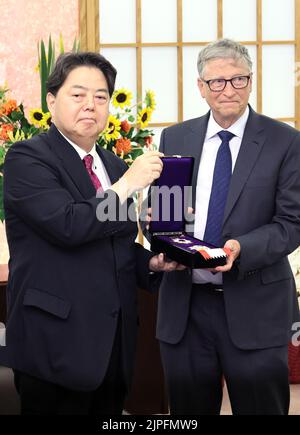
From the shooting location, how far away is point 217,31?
4977 mm

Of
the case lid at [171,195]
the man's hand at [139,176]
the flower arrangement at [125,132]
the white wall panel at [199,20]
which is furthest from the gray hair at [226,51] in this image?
the white wall panel at [199,20]

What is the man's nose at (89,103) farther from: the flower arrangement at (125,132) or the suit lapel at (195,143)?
the flower arrangement at (125,132)

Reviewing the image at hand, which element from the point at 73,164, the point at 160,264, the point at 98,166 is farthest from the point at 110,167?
the point at 160,264

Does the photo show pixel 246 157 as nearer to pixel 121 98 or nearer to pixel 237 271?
pixel 237 271

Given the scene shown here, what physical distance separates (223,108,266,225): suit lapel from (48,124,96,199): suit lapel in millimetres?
497

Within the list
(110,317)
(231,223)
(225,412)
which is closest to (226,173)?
(231,223)

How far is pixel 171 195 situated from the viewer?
212 centimetres

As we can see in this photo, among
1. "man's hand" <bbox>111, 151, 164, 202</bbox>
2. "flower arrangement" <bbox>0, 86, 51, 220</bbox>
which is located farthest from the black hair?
"flower arrangement" <bbox>0, 86, 51, 220</bbox>

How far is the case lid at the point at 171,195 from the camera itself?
80.5 inches

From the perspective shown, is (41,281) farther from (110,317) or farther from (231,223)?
(231,223)

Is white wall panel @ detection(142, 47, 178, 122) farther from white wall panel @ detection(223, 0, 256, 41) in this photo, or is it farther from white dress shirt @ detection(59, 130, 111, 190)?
white dress shirt @ detection(59, 130, 111, 190)

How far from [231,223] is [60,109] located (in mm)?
598

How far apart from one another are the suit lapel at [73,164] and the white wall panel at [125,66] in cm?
303

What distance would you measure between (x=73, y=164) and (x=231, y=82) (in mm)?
580
